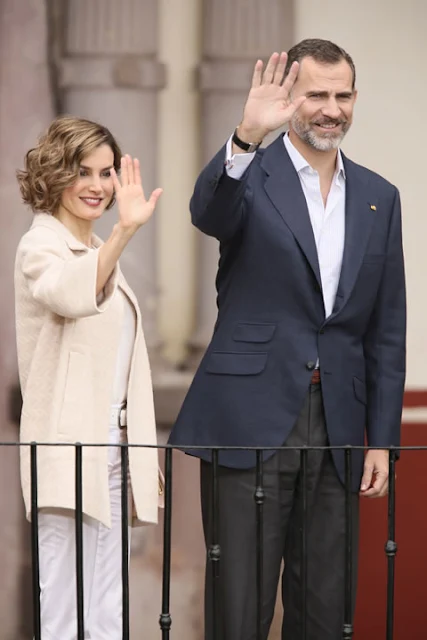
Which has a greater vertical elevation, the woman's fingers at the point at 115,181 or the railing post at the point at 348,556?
the woman's fingers at the point at 115,181

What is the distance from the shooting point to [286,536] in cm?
389

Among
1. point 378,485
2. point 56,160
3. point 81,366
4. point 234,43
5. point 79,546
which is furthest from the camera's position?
point 234,43

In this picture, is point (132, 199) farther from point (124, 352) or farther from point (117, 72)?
point (117, 72)

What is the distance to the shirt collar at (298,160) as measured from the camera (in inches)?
152

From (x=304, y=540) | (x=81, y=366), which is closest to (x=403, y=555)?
(x=304, y=540)

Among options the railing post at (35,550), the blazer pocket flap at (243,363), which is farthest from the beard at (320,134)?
the railing post at (35,550)

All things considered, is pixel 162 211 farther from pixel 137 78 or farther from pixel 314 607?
pixel 314 607

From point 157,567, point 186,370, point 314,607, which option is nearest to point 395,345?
point 314,607

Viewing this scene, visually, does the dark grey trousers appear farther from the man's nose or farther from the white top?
the man's nose

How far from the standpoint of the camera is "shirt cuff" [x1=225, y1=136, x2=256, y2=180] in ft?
11.8

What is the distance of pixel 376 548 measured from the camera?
17.0 ft

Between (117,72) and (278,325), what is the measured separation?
1665 millimetres

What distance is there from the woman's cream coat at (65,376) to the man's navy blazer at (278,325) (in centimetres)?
22

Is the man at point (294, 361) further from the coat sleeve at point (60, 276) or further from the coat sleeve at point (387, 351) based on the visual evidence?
the coat sleeve at point (60, 276)
